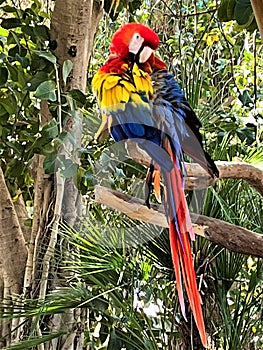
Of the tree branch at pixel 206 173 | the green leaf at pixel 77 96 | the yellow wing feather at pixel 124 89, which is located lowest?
the tree branch at pixel 206 173

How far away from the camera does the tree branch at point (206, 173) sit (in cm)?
67

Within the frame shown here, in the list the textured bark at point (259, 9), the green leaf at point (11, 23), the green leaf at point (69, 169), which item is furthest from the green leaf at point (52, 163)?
the textured bark at point (259, 9)

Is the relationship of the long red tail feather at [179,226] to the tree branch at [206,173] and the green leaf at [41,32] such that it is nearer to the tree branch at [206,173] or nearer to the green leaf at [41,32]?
the tree branch at [206,173]

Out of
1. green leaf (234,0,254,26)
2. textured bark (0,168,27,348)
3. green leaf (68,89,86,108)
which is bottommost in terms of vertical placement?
textured bark (0,168,27,348)

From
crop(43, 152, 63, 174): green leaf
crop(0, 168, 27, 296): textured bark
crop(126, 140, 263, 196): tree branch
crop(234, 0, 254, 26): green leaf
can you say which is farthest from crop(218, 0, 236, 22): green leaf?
crop(0, 168, 27, 296): textured bark

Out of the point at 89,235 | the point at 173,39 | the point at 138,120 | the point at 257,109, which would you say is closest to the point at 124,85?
the point at 138,120

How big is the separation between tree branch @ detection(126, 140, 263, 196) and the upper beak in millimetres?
100

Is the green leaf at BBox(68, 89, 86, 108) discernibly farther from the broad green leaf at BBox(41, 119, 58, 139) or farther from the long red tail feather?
the long red tail feather

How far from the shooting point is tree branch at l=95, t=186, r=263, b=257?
0.66m

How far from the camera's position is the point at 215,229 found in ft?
2.17

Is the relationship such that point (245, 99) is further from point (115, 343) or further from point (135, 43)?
point (115, 343)

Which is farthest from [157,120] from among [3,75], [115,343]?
[115,343]

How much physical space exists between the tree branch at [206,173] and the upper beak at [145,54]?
10cm

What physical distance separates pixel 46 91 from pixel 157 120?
0.60 feet
